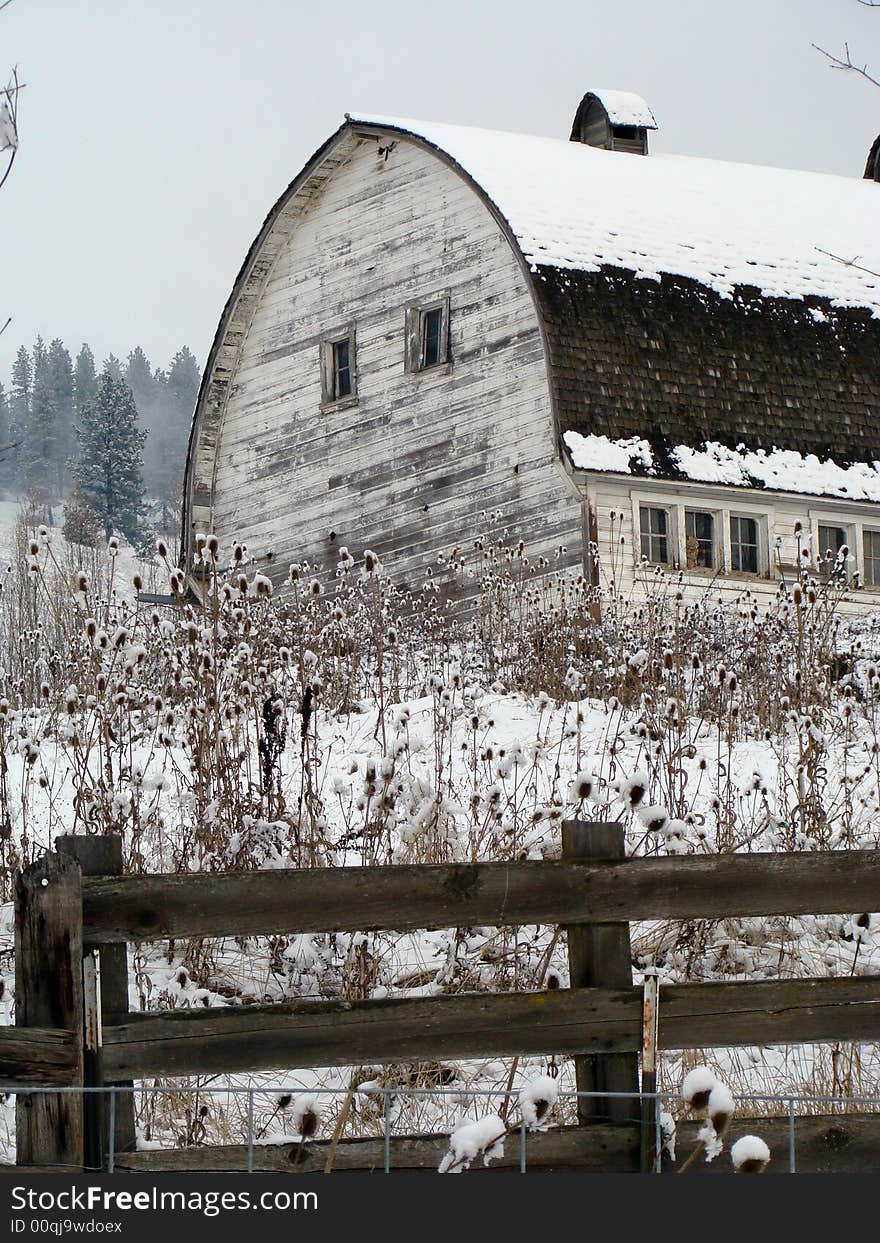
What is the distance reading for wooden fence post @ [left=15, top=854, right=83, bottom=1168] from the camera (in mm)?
5691

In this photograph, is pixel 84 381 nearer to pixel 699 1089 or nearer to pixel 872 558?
pixel 872 558

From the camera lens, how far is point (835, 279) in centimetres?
2358

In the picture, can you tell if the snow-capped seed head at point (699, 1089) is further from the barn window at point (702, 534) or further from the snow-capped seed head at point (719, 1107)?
the barn window at point (702, 534)

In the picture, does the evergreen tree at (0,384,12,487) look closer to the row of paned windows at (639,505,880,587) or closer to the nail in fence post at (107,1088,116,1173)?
the row of paned windows at (639,505,880,587)

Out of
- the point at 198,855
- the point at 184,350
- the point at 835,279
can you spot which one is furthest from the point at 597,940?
the point at 184,350

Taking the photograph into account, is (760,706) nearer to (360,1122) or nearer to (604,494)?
(360,1122)

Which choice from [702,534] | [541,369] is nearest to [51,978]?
[541,369]

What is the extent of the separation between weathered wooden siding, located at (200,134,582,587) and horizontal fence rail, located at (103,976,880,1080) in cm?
1448

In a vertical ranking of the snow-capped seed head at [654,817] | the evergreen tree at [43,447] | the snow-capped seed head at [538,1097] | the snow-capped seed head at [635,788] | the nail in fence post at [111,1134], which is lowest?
the nail in fence post at [111,1134]

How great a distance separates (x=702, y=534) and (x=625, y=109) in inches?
364

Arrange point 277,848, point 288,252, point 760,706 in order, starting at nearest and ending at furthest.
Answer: point 277,848 → point 760,706 → point 288,252

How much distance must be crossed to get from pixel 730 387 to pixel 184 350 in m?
159

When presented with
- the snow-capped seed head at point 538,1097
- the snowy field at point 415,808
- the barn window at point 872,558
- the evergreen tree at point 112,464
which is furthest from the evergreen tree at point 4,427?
the snow-capped seed head at point 538,1097

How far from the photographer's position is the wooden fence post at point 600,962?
6.18 m
